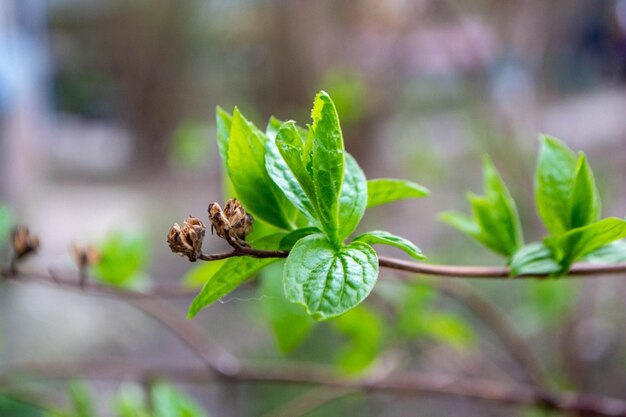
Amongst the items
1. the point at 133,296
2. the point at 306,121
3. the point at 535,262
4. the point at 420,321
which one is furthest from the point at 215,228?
the point at 306,121

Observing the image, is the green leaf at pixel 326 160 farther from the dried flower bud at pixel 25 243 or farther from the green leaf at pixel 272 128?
the dried flower bud at pixel 25 243

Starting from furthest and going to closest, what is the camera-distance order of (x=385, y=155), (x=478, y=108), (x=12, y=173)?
(x=12, y=173) → (x=385, y=155) → (x=478, y=108)

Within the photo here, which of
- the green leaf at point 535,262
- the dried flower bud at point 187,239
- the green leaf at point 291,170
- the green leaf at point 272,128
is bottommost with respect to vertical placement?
the green leaf at point 535,262

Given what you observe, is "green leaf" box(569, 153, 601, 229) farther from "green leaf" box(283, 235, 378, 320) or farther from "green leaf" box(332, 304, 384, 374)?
"green leaf" box(332, 304, 384, 374)

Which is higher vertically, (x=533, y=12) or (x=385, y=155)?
(x=533, y=12)

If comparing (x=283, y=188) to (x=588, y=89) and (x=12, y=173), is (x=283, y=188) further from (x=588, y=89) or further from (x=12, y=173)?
(x=12, y=173)

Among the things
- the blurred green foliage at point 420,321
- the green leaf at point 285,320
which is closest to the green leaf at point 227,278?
the green leaf at point 285,320

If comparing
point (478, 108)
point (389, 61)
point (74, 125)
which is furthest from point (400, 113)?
point (74, 125)
